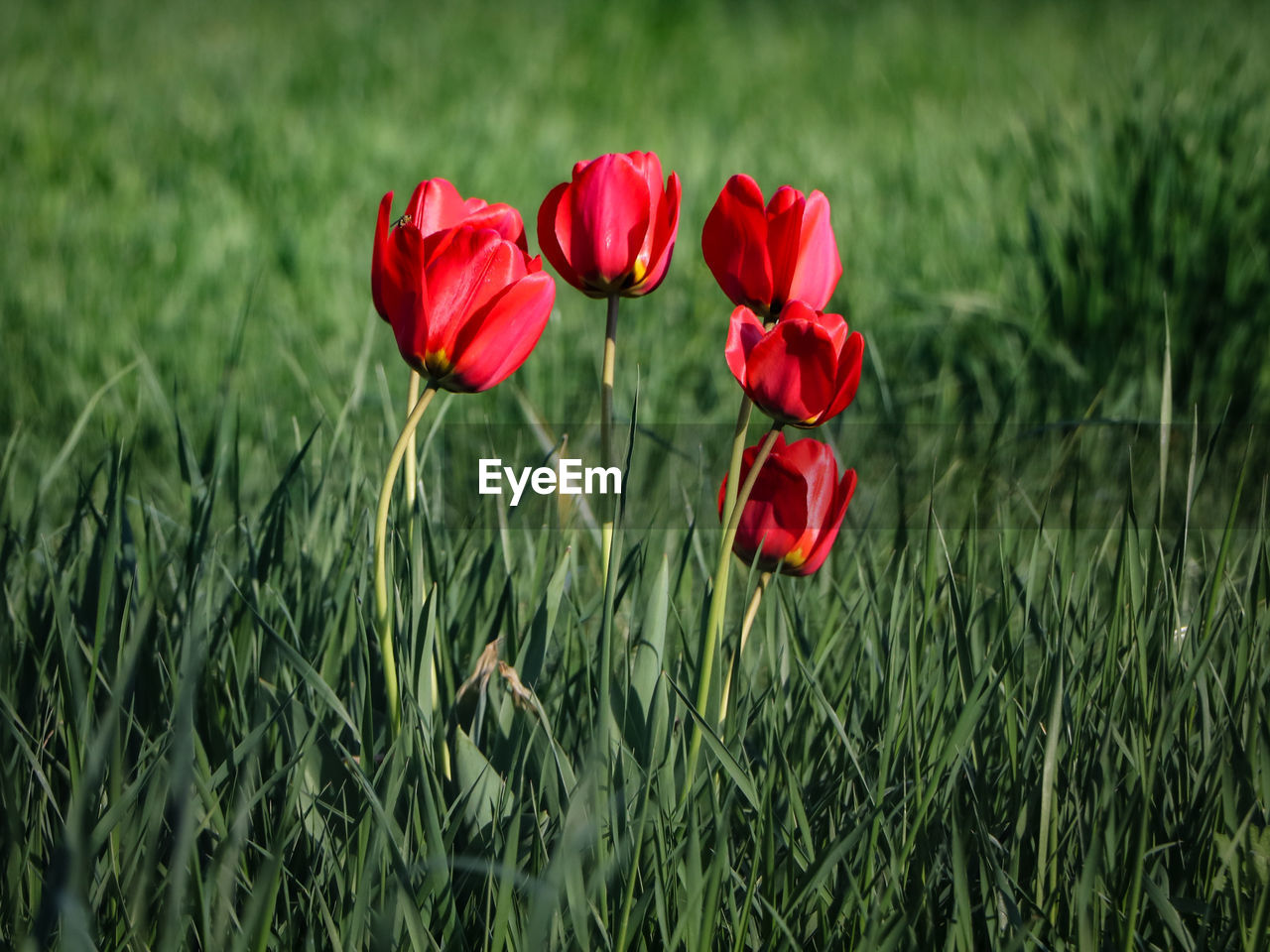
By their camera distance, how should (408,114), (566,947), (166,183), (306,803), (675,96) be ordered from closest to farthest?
(566,947) < (306,803) < (166,183) < (408,114) < (675,96)

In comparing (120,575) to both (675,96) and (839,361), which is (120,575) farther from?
(675,96)

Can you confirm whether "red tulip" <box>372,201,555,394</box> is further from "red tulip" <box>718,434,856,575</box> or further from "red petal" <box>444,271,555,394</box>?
"red tulip" <box>718,434,856,575</box>

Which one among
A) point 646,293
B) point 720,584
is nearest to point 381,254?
point 646,293

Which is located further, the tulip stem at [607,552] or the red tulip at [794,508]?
the red tulip at [794,508]

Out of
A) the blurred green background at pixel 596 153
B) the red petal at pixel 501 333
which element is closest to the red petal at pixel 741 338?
the red petal at pixel 501 333

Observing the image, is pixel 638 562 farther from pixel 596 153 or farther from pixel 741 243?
pixel 596 153

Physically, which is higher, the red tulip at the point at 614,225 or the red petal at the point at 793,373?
the red tulip at the point at 614,225

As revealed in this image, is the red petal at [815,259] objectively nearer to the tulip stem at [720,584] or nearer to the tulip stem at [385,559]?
the tulip stem at [720,584]

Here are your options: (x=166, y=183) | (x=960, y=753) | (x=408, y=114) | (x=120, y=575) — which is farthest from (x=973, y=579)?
(x=408, y=114)
